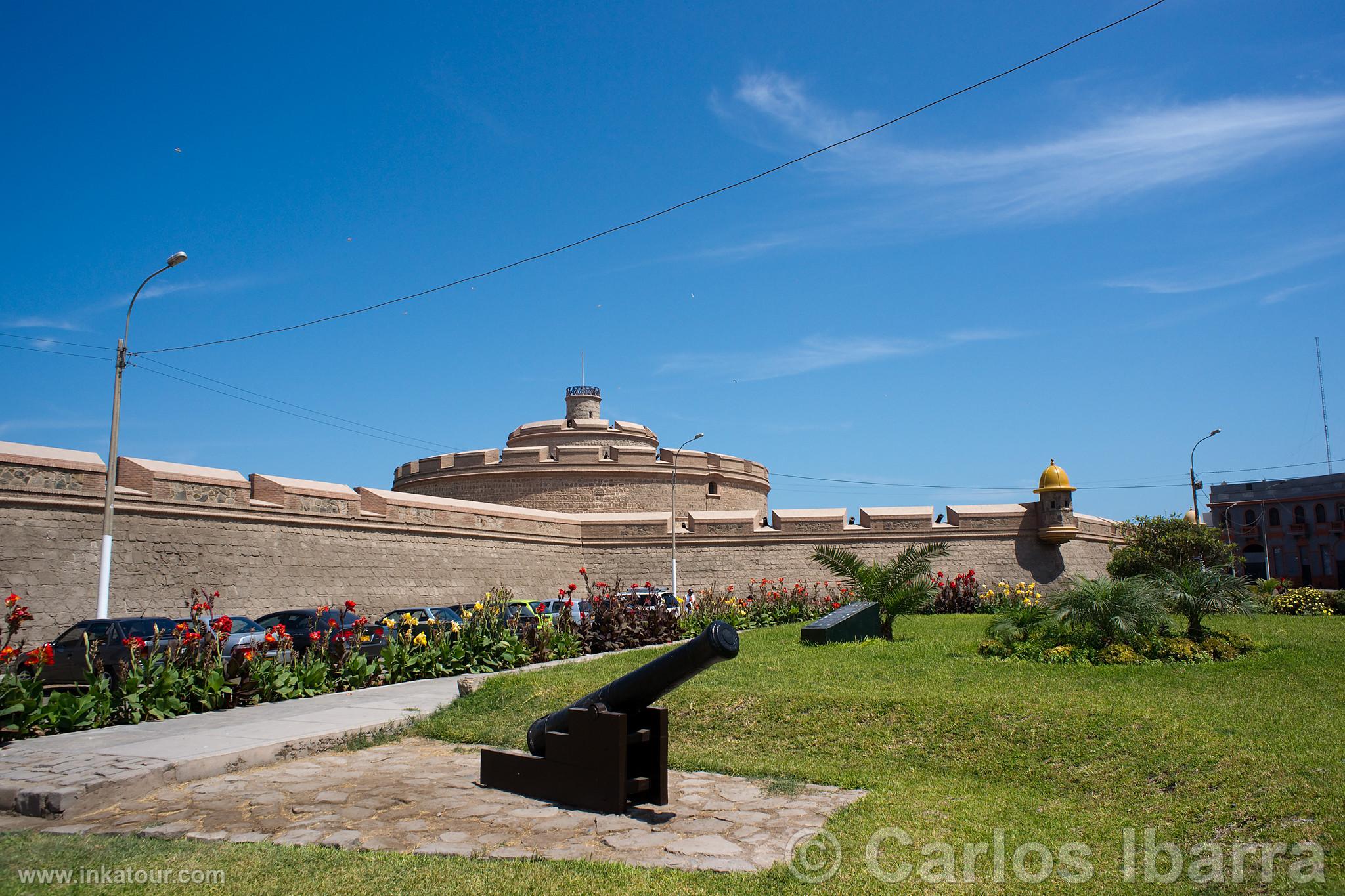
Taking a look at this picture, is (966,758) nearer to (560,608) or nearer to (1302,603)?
(560,608)

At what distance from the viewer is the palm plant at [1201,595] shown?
1084 cm

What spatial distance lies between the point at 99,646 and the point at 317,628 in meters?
2.86

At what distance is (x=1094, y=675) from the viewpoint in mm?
9461

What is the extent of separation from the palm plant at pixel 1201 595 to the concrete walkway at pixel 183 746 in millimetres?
8258

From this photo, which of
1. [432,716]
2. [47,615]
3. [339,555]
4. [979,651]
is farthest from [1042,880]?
[339,555]

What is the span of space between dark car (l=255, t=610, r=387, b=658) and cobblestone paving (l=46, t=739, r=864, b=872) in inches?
220

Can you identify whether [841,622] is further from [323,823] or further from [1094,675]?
[323,823]

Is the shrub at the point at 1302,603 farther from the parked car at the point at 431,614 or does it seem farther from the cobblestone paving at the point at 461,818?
the cobblestone paving at the point at 461,818

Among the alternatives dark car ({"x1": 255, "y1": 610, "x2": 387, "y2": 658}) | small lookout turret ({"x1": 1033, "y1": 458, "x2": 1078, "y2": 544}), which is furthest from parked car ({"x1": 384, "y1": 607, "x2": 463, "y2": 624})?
small lookout turret ({"x1": 1033, "y1": 458, "x2": 1078, "y2": 544})

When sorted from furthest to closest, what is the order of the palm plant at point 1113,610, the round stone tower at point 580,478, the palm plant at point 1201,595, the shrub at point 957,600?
the round stone tower at point 580,478
the shrub at point 957,600
the palm plant at point 1201,595
the palm plant at point 1113,610

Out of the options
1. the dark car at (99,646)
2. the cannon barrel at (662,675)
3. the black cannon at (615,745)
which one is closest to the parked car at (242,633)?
the dark car at (99,646)

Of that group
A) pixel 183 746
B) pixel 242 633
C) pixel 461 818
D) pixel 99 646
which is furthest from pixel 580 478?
pixel 461 818

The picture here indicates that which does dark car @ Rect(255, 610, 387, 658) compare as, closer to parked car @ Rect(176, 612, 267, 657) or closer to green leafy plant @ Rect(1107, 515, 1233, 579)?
parked car @ Rect(176, 612, 267, 657)

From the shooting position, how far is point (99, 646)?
39.4 ft
